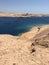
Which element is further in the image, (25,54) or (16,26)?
(16,26)

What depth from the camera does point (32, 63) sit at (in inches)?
518

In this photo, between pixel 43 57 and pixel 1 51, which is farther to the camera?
pixel 1 51

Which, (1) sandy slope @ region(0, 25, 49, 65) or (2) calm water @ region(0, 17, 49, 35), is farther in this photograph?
(2) calm water @ region(0, 17, 49, 35)

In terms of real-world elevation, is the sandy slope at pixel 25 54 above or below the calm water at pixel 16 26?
above

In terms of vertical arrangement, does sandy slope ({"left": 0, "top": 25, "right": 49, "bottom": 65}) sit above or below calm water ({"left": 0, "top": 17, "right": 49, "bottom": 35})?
above

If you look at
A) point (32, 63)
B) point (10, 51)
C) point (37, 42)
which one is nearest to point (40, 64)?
point (32, 63)

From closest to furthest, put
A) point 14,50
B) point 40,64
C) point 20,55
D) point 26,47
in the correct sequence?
point 40,64 → point 20,55 → point 14,50 → point 26,47

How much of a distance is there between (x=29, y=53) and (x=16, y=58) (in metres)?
1.56

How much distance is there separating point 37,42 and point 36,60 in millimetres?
4183

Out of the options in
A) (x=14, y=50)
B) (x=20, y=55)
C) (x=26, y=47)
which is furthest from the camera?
(x=26, y=47)

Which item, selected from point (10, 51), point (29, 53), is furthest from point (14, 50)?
point (29, 53)

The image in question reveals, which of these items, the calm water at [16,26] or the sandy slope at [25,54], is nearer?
the sandy slope at [25,54]

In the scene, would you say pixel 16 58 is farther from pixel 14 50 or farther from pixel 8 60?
pixel 14 50

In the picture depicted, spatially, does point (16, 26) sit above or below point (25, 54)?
below
